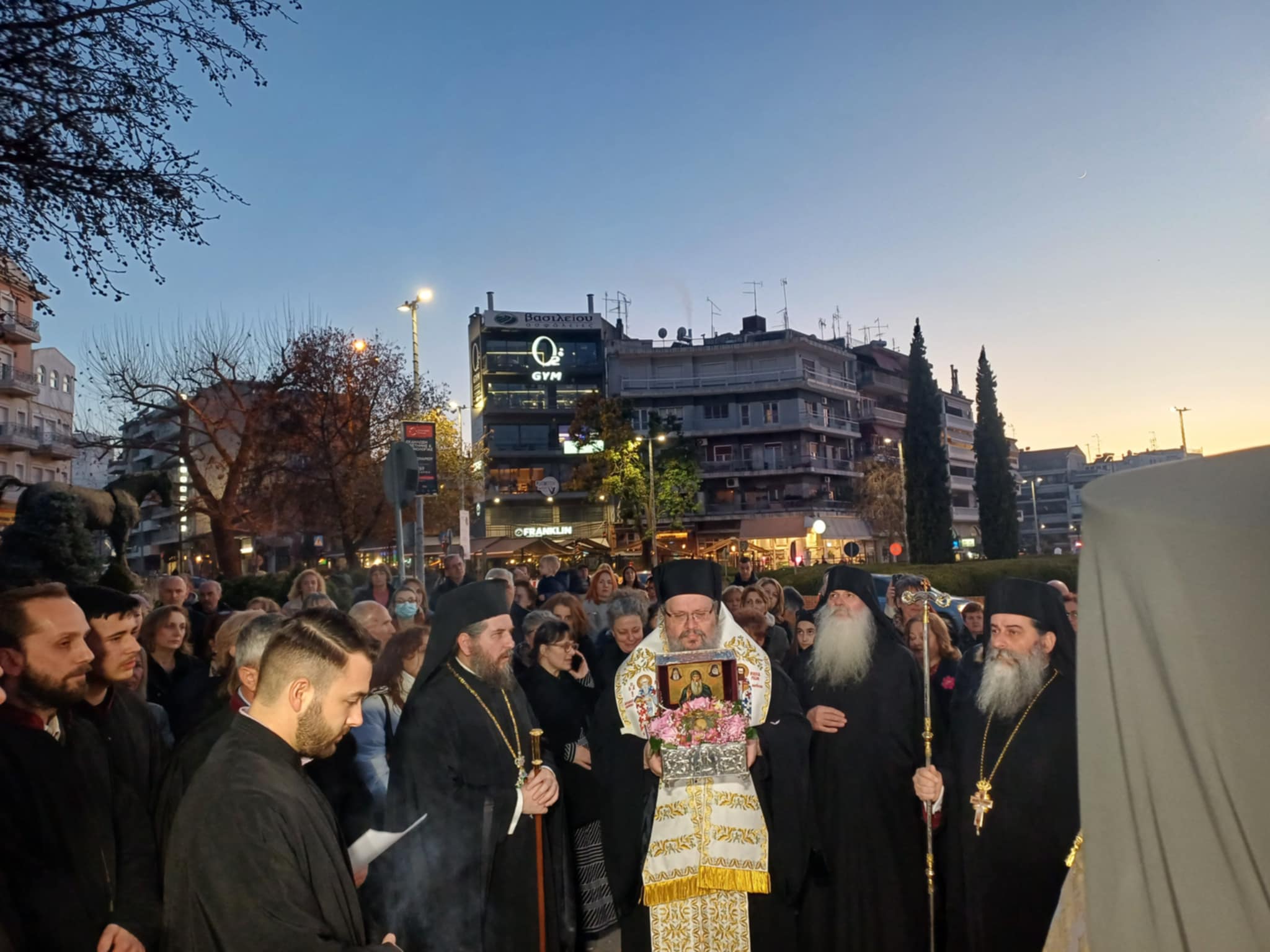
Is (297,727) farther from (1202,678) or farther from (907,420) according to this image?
(907,420)

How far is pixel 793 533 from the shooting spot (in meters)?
58.7

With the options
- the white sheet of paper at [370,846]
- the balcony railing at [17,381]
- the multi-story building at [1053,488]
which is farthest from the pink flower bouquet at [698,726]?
the multi-story building at [1053,488]

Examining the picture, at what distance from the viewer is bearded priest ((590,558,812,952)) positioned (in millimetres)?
4996

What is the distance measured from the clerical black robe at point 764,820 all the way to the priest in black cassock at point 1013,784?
69 cm

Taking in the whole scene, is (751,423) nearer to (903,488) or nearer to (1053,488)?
(903,488)

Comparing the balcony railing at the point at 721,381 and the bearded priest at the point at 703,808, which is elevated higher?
the balcony railing at the point at 721,381

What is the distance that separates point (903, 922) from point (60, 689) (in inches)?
175

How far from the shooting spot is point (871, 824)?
5.36 m

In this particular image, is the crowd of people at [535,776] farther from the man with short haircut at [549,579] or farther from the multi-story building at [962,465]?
the multi-story building at [962,465]

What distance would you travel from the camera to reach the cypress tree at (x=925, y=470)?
44.3 metres

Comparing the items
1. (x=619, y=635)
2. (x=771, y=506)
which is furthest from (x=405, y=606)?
(x=771, y=506)

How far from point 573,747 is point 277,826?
3.62 meters

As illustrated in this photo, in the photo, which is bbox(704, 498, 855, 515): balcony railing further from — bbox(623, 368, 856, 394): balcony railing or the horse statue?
the horse statue

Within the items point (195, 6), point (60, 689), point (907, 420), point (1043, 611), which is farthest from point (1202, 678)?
point (907, 420)
